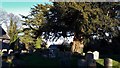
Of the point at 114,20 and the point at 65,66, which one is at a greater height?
the point at 114,20

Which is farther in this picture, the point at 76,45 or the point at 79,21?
the point at 76,45

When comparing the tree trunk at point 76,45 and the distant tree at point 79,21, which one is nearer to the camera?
the distant tree at point 79,21

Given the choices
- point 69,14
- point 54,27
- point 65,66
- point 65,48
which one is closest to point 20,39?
point 65,48

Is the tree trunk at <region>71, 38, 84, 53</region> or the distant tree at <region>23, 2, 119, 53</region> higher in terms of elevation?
the distant tree at <region>23, 2, 119, 53</region>

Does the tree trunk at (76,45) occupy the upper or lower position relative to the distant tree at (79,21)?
lower

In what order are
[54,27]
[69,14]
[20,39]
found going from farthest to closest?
[20,39], [54,27], [69,14]

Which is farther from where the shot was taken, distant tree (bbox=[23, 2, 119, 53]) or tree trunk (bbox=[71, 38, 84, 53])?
tree trunk (bbox=[71, 38, 84, 53])

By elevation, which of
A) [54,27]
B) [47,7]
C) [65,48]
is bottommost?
[65,48]

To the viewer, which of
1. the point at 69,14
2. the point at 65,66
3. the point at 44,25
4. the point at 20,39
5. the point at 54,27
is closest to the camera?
the point at 65,66

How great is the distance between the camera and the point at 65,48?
148ft

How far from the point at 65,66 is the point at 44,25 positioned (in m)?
20.5

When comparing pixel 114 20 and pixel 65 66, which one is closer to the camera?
pixel 65 66

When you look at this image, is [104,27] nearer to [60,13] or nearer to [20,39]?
[60,13]

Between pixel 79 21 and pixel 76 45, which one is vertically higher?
pixel 79 21
